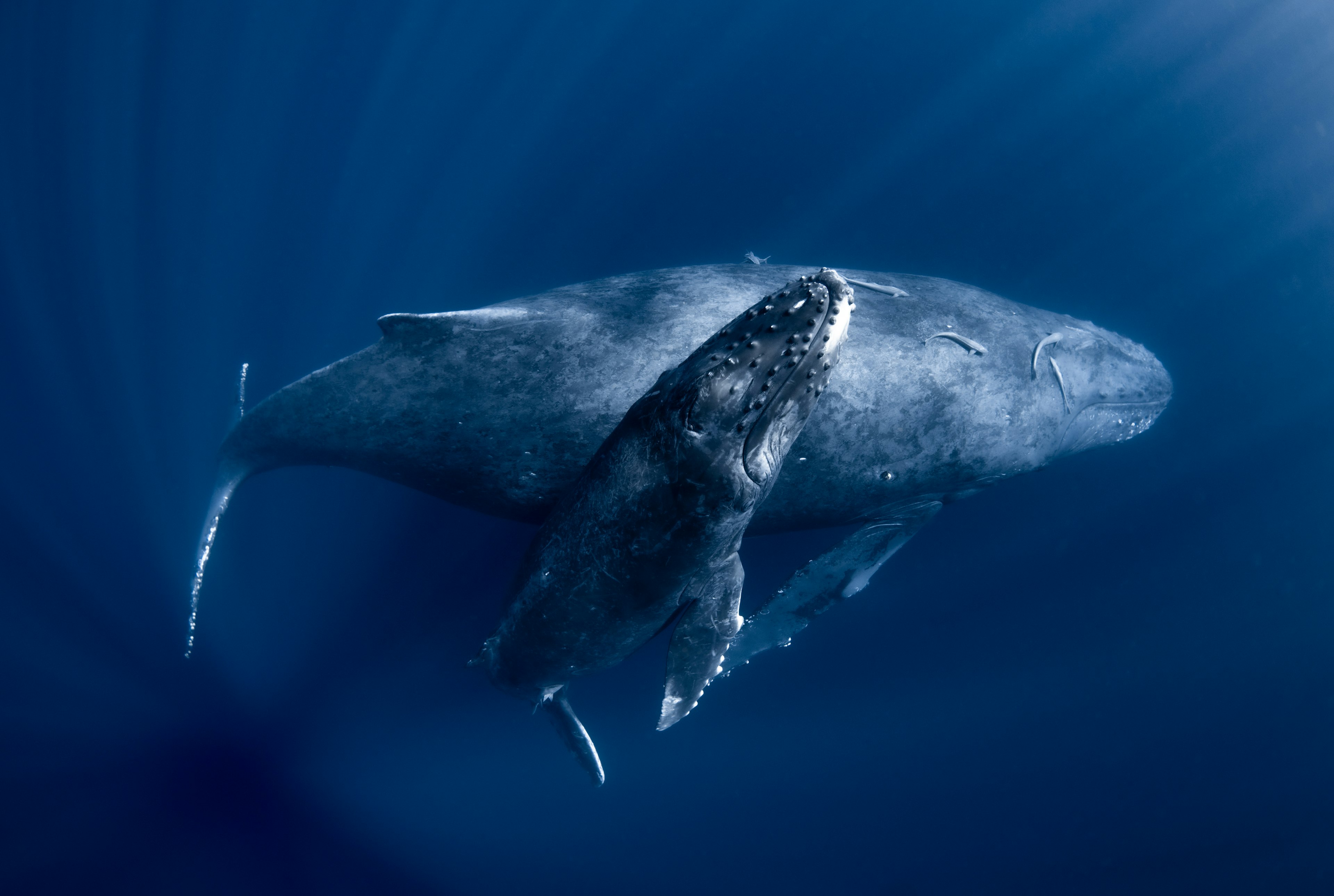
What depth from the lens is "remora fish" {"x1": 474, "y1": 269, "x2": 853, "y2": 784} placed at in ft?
11.9

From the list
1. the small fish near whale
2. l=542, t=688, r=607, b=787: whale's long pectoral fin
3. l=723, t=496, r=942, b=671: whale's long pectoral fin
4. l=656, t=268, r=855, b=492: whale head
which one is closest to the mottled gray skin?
the small fish near whale

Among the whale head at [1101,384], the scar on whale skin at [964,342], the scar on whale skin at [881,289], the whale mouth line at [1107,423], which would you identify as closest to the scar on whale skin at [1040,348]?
the whale head at [1101,384]

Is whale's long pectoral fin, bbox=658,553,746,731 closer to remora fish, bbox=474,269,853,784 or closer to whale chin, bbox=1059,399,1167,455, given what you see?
remora fish, bbox=474,269,853,784

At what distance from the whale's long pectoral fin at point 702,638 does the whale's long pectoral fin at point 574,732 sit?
176 cm

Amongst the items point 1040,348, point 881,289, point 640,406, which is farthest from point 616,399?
point 1040,348

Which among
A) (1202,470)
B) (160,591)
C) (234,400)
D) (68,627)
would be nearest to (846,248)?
(1202,470)

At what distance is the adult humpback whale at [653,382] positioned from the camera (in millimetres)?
5215

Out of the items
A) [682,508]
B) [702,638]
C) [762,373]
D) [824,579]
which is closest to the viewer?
[762,373]

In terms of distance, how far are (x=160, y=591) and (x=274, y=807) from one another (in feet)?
14.8

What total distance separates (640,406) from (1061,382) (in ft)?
17.6

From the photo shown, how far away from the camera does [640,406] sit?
4.18 m

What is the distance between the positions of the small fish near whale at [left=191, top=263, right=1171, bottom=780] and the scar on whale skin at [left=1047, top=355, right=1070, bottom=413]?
0.07ft

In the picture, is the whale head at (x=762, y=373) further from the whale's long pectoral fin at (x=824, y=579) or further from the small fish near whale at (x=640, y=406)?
the whale's long pectoral fin at (x=824, y=579)

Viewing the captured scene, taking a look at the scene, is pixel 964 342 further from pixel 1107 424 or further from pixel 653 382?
pixel 653 382
